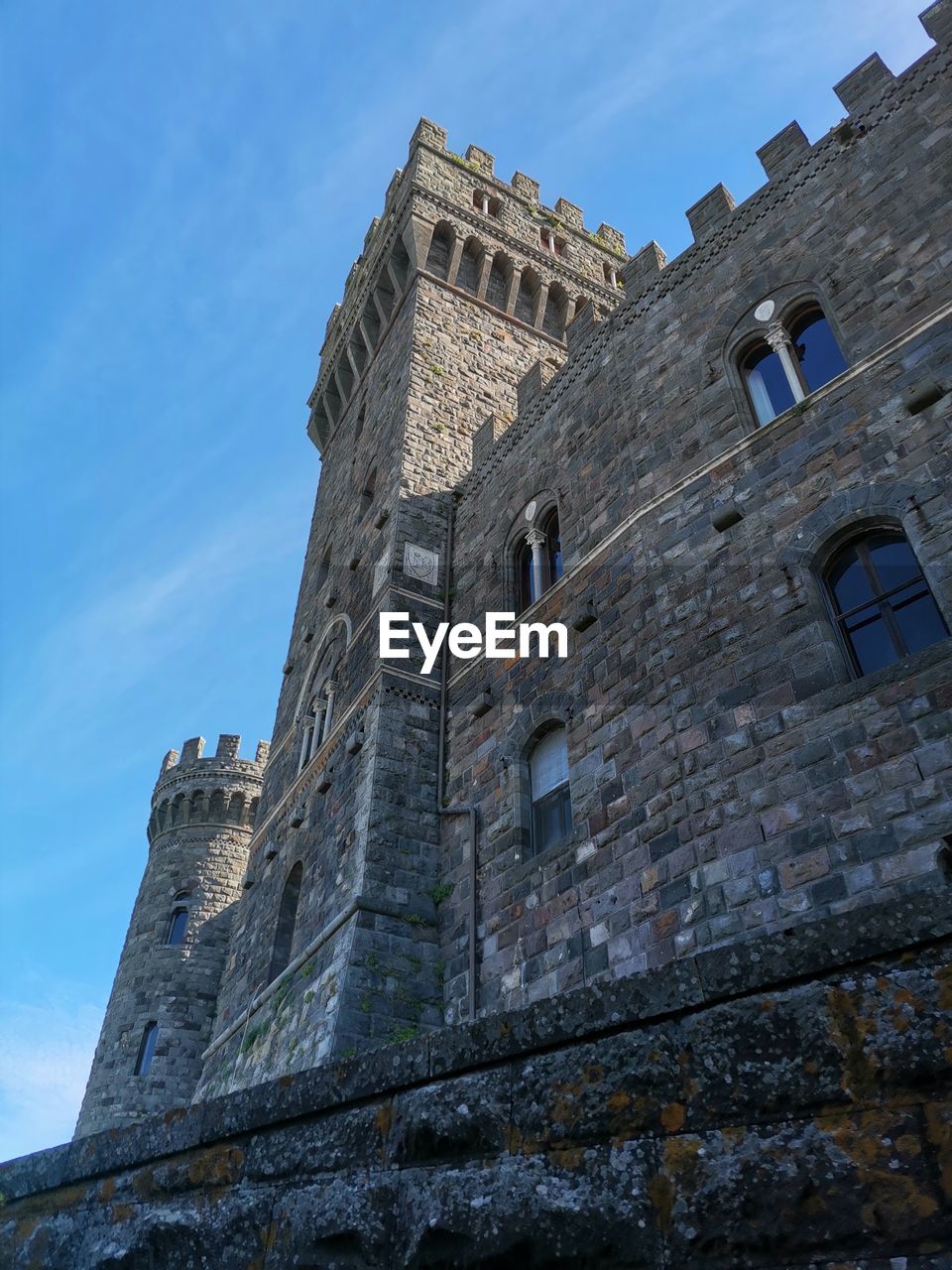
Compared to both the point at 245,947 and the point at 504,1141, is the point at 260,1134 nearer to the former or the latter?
the point at 504,1141

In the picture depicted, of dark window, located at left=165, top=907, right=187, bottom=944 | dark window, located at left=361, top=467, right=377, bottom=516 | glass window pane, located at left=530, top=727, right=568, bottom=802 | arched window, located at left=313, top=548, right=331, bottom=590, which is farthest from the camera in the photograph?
dark window, located at left=165, top=907, right=187, bottom=944

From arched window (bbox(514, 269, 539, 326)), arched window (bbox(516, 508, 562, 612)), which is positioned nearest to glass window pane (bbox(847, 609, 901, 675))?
arched window (bbox(516, 508, 562, 612))

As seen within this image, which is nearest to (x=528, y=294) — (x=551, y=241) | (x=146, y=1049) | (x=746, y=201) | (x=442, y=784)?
(x=551, y=241)

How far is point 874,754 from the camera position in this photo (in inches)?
247

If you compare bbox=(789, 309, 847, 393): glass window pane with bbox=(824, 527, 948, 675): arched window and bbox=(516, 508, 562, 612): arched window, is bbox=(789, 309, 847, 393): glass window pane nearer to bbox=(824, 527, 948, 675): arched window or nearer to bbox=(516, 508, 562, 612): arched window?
bbox=(824, 527, 948, 675): arched window

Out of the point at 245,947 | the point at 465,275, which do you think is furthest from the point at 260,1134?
the point at 465,275

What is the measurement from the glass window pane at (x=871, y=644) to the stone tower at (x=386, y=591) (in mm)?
4636

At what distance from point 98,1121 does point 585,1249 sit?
2054 cm

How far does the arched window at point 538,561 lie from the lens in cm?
1154

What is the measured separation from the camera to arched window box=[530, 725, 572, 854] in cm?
910

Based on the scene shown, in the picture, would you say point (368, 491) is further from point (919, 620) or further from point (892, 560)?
point (919, 620)

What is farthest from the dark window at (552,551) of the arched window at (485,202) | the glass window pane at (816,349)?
the arched window at (485,202)

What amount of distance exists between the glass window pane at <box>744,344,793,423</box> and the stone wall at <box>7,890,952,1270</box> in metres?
7.23

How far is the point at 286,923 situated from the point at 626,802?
633 cm
